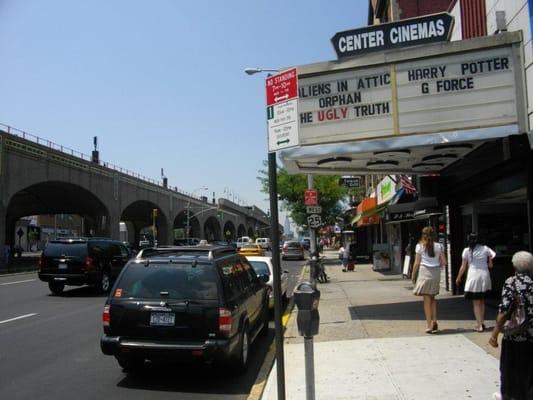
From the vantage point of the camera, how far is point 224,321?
6.95 m

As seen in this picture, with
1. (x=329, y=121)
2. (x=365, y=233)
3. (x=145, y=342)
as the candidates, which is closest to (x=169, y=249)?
(x=145, y=342)

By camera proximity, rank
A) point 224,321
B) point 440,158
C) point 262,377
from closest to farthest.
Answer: point 224,321, point 262,377, point 440,158

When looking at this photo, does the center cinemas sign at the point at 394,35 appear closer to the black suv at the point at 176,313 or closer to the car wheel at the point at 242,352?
the black suv at the point at 176,313

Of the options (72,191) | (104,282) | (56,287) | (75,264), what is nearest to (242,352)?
(75,264)

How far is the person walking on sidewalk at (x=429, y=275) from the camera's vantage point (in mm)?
9281

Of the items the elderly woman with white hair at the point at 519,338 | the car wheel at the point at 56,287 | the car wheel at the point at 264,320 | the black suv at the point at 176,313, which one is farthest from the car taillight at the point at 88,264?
the elderly woman with white hair at the point at 519,338

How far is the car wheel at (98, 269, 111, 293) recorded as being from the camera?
18.8 m

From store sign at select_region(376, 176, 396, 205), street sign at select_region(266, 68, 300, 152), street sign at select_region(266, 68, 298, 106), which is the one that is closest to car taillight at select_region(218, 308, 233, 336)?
street sign at select_region(266, 68, 300, 152)

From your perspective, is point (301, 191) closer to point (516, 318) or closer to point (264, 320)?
point (264, 320)

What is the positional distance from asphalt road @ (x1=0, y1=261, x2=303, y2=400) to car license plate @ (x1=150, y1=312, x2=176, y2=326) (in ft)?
2.64

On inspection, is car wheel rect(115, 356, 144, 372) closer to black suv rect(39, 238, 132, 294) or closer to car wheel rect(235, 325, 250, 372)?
car wheel rect(235, 325, 250, 372)

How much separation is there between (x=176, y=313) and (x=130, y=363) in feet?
4.46

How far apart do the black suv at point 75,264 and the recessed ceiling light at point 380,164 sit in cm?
993

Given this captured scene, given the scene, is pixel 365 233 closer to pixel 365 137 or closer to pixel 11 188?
pixel 11 188
